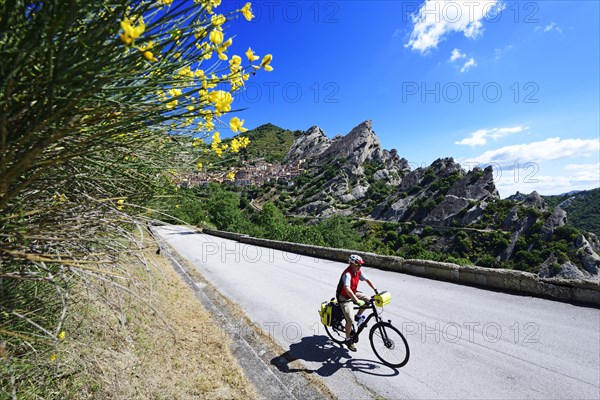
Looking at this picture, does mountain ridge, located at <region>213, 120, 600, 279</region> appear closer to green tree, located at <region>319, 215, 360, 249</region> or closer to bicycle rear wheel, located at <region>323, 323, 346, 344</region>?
green tree, located at <region>319, 215, 360, 249</region>

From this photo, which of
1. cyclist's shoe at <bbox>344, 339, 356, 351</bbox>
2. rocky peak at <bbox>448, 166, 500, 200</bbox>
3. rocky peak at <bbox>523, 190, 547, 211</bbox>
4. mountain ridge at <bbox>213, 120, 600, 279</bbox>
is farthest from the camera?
rocky peak at <bbox>448, 166, 500, 200</bbox>

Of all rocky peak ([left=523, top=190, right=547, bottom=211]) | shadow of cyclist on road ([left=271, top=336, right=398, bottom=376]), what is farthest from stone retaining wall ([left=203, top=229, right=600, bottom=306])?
rocky peak ([left=523, top=190, right=547, bottom=211])

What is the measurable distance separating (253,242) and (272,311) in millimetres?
14349

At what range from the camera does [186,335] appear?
4.59m

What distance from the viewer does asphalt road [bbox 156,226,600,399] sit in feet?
11.9

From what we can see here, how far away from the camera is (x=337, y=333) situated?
16.8 feet

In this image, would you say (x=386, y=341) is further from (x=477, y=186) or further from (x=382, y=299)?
(x=477, y=186)

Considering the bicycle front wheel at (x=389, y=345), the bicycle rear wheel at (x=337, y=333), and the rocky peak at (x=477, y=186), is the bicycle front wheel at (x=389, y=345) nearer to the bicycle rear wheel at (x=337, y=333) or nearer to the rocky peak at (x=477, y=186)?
the bicycle rear wheel at (x=337, y=333)

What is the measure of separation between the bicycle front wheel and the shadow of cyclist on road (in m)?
0.14

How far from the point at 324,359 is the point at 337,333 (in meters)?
0.72

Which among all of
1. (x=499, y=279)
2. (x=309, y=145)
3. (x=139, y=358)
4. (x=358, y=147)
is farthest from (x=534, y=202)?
(x=309, y=145)

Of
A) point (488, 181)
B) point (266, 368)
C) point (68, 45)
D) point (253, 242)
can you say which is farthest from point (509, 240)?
point (68, 45)

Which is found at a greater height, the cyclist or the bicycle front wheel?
the cyclist

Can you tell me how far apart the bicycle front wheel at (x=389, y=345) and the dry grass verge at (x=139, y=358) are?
2023 mm
